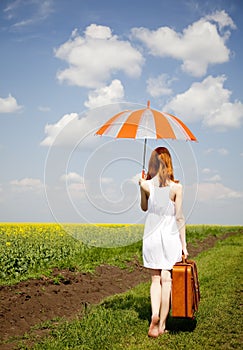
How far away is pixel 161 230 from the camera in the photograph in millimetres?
5922

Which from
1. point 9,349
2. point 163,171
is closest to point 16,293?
point 9,349

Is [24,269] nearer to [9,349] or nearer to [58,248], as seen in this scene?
[58,248]

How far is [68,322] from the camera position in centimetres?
675

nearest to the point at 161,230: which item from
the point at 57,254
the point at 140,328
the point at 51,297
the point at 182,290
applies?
the point at 182,290

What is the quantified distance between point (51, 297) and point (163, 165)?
3.47 m

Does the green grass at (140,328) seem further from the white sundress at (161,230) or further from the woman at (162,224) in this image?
the white sundress at (161,230)

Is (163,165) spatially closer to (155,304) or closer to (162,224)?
(162,224)

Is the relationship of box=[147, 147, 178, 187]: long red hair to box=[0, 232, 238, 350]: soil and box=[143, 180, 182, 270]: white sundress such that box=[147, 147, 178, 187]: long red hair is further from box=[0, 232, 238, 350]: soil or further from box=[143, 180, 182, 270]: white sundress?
box=[0, 232, 238, 350]: soil

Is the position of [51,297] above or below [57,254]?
below

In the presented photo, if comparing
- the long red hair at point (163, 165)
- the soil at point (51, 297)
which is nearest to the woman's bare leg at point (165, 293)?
the long red hair at point (163, 165)

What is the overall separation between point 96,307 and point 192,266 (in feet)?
6.99

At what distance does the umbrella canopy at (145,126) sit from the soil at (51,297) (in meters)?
2.93

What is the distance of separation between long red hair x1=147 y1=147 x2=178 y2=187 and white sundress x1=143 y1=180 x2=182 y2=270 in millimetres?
123

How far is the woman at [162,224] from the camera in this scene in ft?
19.4
